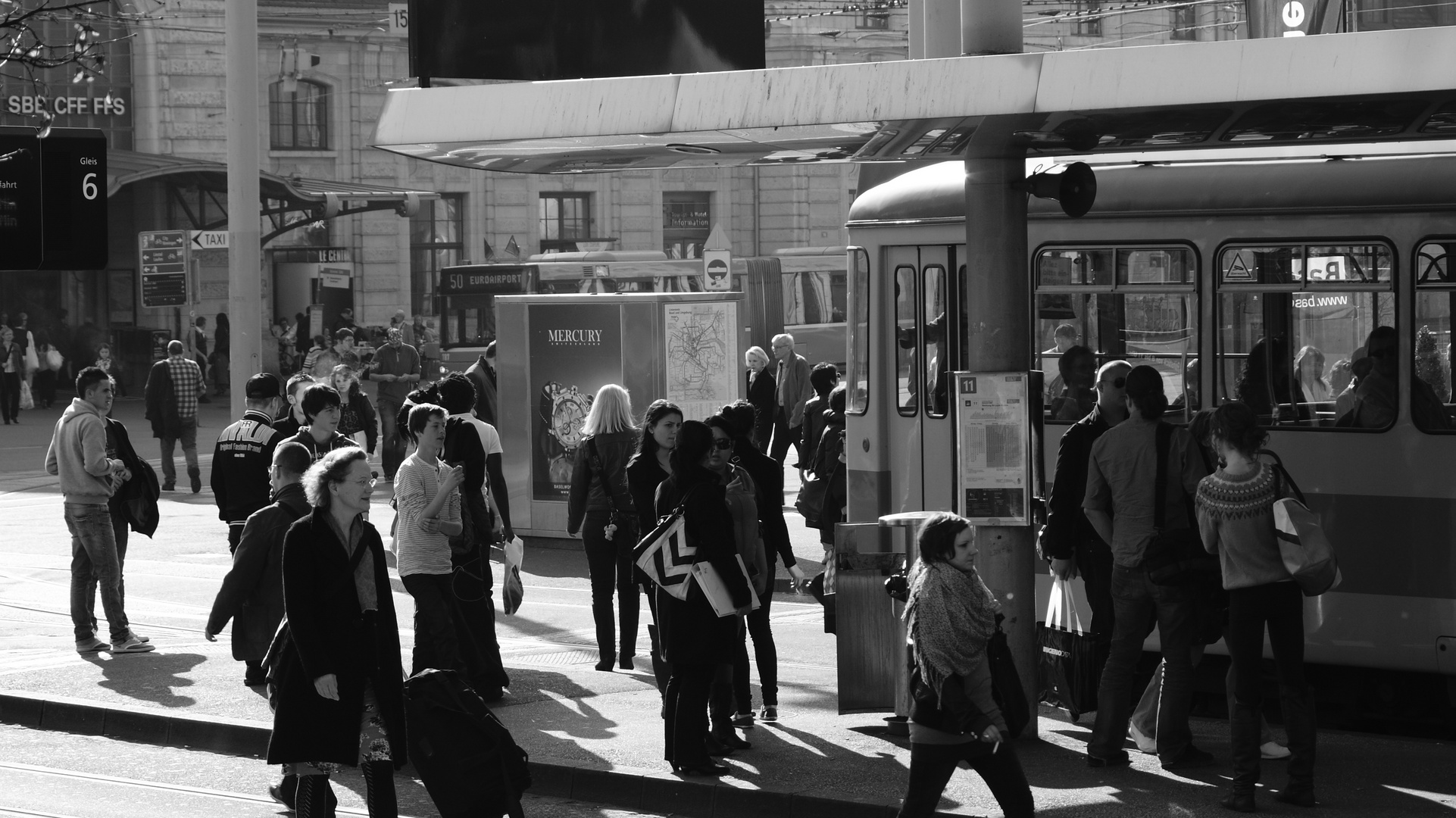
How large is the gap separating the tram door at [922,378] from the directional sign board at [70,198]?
4654mm

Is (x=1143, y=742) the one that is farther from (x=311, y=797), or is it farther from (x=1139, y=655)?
(x=311, y=797)

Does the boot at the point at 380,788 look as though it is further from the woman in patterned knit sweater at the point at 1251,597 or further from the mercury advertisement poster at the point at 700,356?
the mercury advertisement poster at the point at 700,356

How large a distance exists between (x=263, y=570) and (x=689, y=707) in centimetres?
223

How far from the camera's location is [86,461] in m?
10.9

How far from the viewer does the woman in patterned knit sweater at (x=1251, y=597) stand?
686 centimetres

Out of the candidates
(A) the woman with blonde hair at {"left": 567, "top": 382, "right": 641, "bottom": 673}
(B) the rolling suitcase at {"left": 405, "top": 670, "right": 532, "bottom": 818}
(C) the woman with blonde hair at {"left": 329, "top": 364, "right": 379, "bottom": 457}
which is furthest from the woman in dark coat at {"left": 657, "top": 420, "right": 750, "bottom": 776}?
(C) the woman with blonde hair at {"left": 329, "top": 364, "right": 379, "bottom": 457}

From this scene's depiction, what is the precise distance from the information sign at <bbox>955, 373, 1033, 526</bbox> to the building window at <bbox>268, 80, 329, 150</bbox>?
40470mm

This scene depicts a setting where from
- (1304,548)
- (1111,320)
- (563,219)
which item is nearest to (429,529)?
(1111,320)

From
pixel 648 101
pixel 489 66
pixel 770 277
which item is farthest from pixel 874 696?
pixel 770 277

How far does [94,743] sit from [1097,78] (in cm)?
594

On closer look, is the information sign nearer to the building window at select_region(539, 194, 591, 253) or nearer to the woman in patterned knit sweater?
the woman in patterned knit sweater

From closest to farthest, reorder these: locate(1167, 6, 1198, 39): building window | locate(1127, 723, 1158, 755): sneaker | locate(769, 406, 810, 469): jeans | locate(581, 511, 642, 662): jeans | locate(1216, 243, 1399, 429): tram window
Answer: locate(1127, 723, 1158, 755): sneaker, locate(1216, 243, 1399, 429): tram window, locate(581, 511, 642, 662): jeans, locate(769, 406, 810, 469): jeans, locate(1167, 6, 1198, 39): building window

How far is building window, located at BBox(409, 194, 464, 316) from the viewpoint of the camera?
47781 mm

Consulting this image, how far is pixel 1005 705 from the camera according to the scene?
593 centimetres
